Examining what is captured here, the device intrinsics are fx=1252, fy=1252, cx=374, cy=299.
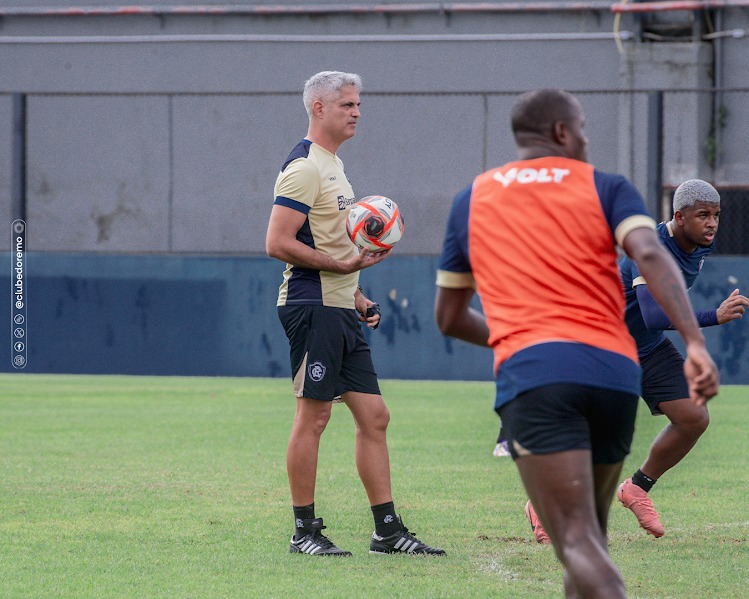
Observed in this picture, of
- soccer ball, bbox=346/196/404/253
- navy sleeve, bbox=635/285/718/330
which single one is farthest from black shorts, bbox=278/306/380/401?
navy sleeve, bbox=635/285/718/330

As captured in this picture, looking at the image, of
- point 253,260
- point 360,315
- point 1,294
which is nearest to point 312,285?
point 360,315

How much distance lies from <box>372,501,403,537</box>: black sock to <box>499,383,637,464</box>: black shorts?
2.38m

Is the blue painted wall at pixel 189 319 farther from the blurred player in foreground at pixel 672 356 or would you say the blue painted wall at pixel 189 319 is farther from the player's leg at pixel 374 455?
the player's leg at pixel 374 455

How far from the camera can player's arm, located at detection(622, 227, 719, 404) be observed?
11.3 feet

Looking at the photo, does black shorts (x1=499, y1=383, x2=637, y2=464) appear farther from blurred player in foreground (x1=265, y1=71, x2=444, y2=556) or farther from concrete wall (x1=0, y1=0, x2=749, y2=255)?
concrete wall (x1=0, y1=0, x2=749, y2=255)

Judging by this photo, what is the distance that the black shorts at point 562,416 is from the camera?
354 cm

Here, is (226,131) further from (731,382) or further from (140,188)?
(731,382)

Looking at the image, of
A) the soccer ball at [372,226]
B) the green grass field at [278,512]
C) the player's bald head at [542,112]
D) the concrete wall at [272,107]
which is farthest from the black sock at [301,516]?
the concrete wall at [272,107]

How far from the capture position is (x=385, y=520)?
5.95 m

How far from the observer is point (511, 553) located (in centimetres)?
589

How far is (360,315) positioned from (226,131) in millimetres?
16986

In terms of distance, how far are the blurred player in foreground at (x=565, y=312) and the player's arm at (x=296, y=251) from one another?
2115 mm

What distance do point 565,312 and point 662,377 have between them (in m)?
2.94

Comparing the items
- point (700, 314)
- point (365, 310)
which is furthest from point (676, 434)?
point (365, 310)
